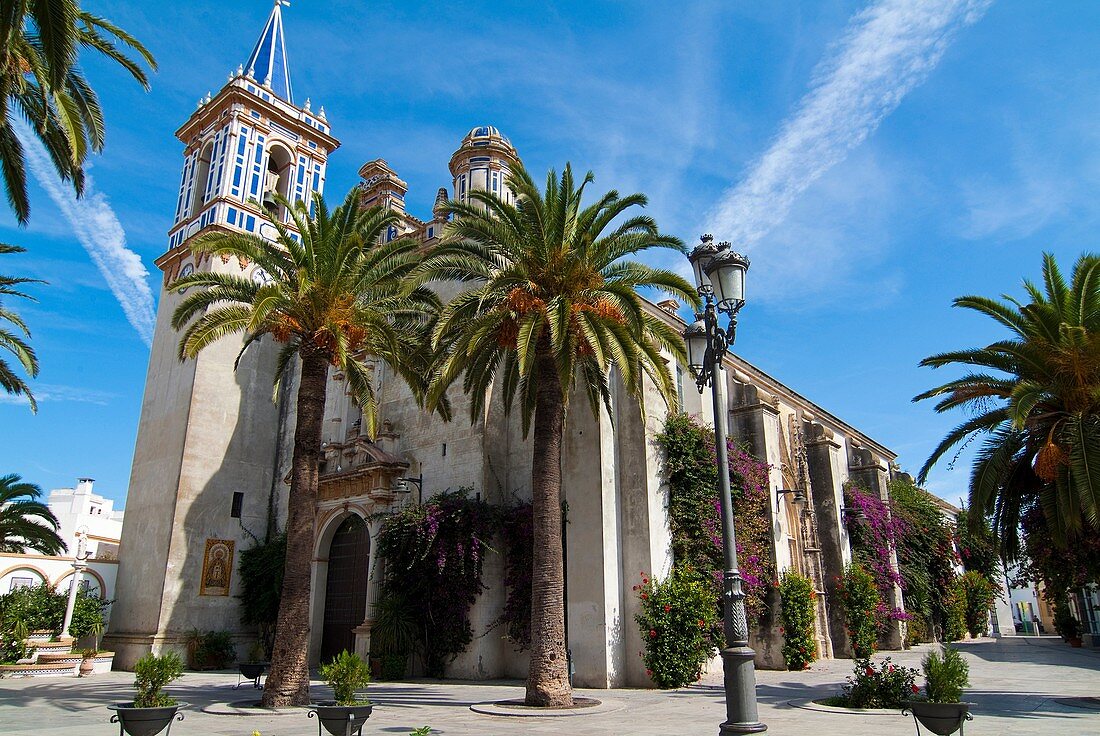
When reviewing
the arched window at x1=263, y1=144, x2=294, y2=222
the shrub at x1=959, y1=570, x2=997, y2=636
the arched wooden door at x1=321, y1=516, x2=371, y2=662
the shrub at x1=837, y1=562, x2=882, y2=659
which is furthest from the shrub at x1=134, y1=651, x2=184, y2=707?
the shrub at x1=959, y1=570, x2=997, y2=636

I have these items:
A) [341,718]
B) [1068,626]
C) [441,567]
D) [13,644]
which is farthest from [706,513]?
[1068,626]

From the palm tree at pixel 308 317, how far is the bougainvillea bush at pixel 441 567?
429cm

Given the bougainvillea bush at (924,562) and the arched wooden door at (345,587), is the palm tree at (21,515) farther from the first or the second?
the bougainvillea bush at (924,562)

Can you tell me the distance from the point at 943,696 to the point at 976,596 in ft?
110

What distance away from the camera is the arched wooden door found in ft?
79.0

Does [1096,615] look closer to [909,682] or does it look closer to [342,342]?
[909,682]

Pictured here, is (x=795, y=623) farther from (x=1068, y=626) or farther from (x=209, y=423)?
(x=1068, y=626)

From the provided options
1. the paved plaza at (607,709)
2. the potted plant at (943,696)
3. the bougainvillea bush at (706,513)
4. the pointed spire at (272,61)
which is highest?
the pointed spire at (272,61)

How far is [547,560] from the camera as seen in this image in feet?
48.1

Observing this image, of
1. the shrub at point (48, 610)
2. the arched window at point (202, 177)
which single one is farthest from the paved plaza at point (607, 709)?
the arched window at point (202, 177)

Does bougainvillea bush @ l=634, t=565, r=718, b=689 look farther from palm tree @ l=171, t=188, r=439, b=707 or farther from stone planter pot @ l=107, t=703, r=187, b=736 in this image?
stone planter pot @ l=107, t=703, r=187, b=736

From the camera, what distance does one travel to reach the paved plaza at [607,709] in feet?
36.3

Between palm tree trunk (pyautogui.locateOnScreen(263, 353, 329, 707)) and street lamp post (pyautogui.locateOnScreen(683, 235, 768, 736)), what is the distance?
8780mm

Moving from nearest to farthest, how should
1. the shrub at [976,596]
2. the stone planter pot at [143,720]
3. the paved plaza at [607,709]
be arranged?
the stone planter pot at [143,720]
the paved plaza at [607,709]
the shrub at [976,596]
